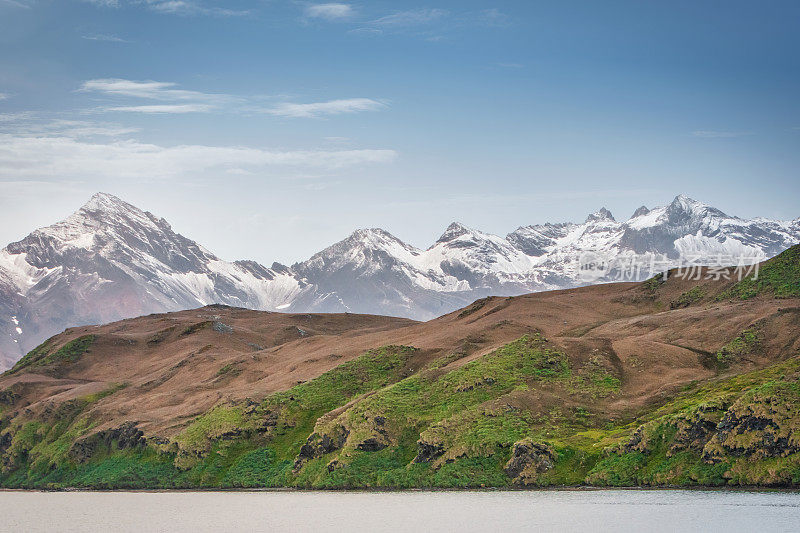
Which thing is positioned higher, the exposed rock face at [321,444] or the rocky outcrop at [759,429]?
the rocky outcrop at [759,429]

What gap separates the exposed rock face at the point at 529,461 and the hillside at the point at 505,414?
17cm

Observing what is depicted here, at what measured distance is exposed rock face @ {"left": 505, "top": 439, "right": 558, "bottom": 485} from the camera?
390ft

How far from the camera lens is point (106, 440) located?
17812cm

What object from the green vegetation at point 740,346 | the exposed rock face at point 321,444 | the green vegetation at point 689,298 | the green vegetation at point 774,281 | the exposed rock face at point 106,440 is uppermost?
the green vegetation at point 774,281

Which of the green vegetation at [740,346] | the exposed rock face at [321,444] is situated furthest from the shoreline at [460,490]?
the green vegetation at [740,346]

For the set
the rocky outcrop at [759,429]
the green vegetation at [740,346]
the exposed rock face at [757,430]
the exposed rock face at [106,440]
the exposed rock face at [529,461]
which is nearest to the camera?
the exposed rock face at [757,430]

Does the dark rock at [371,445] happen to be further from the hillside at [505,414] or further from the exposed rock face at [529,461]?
the exposed rock face at [529,461]

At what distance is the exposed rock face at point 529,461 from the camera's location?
390 feet

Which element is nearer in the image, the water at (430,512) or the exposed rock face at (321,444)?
the water at (430,512)

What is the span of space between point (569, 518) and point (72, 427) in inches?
5180

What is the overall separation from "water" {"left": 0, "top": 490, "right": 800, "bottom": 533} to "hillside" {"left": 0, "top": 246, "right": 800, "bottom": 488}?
652 centimetres

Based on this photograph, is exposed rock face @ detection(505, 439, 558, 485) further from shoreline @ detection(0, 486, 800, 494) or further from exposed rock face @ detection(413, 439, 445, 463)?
exposed rock face @ detection(413, 439, 445, 463)

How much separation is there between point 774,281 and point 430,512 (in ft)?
335

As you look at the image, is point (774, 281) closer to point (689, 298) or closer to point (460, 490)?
point (689, 298)
